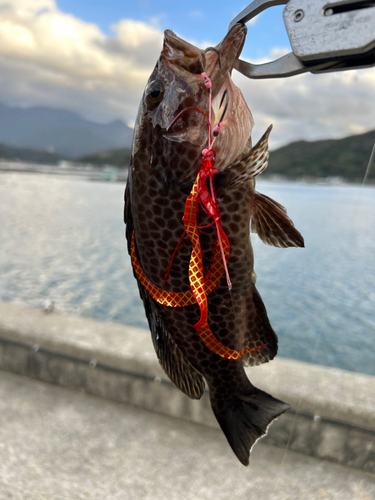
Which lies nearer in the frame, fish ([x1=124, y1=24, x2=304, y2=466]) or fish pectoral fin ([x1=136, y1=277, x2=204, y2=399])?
fish ([x1=124, y1=24, x2=304, y2=466])

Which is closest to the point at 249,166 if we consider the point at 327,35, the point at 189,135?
the point at 189,135

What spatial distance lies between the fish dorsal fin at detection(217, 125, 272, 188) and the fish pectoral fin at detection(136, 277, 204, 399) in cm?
39

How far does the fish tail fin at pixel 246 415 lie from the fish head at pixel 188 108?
638mm

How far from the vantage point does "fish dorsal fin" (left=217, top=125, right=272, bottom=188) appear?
34.3 inches

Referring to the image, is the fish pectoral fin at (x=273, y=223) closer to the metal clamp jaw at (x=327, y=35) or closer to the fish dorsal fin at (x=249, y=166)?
the fish dorsal fin at (x=249, y=166)

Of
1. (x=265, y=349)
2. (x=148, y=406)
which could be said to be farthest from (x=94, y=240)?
(x=265, y=349)

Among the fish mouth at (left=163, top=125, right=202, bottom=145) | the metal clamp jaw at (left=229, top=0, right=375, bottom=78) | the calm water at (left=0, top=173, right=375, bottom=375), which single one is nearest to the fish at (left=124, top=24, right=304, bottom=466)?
the fish mouth at (left=163, top=125, right=202, bottom=145)

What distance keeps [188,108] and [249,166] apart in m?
0.19

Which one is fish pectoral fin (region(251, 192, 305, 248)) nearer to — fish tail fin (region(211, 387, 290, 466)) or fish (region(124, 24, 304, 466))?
fish (region(124, 24, 304, 466))

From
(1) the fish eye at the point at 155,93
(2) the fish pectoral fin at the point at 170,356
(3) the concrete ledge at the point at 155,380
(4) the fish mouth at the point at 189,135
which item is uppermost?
(1) the fish eye at the point at 155,93

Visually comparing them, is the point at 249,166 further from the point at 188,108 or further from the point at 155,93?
the point at 155,93

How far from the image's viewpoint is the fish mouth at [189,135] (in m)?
0.90

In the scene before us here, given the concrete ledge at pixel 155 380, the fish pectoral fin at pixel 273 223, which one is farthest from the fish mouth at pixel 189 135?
the concrete ledge at pixel 155 380

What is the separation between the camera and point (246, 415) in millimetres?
1106
